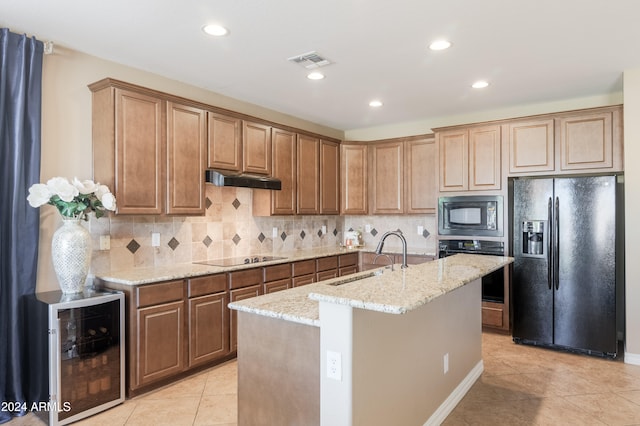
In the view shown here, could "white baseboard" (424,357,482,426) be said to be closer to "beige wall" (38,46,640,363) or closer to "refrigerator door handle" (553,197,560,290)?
"refrigerator door handle" (553,197,560,290)

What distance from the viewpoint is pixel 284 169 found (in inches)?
183

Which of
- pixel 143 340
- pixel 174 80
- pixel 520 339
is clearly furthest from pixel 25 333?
pixel 520 339

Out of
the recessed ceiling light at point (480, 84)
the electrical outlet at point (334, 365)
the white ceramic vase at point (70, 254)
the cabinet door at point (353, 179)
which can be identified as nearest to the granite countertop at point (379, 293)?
the electrical outlet at point (334, 365)

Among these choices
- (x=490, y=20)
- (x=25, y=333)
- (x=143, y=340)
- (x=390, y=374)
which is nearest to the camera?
(x=390, y=374)

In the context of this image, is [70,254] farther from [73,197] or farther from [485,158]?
[485,158]

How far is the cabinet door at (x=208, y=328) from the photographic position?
130 inches

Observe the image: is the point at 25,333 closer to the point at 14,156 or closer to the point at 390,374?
the point at 14,156

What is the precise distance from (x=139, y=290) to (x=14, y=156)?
1.21m

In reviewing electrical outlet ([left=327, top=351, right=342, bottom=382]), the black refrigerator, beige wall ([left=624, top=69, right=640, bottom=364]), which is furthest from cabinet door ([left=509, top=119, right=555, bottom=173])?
electrical outlet ([left=327, top=351, right=342, bottom=382])

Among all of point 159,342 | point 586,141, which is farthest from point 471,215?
point 159,342

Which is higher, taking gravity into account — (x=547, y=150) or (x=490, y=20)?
(x=490, y=20)

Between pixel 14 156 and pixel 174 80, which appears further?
pixel 174 80

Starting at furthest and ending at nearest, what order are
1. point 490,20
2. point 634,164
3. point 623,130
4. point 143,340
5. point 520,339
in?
point 520,339 < point 623,130 < point 634,164 < point 143,340 < point 490,20

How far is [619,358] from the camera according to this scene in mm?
3705
